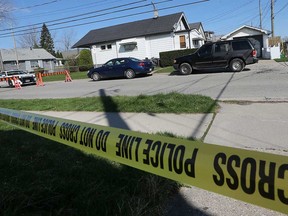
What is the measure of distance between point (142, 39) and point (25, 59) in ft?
140

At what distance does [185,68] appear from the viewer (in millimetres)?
18766

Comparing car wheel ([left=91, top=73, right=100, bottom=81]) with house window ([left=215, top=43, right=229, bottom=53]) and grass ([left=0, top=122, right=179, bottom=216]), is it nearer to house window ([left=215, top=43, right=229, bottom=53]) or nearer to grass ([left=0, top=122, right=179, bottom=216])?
house window ([left=215, top=43, right=229, bottom=53])

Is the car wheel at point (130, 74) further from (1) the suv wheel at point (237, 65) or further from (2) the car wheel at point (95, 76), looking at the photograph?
(1) the suv wheel at point (237, 65)

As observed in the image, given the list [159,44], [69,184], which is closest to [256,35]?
[159,44]

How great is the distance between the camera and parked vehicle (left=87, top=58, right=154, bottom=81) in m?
20.2

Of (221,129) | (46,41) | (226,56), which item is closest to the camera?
(221,129)

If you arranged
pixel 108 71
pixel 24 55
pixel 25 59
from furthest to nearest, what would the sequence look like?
pixel 24 55, pixel 25 59, pixel 108 71

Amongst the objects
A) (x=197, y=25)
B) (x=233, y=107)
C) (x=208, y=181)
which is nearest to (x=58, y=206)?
(x=208, y=181)


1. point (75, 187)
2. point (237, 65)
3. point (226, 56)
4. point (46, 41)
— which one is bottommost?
point (75, 187)

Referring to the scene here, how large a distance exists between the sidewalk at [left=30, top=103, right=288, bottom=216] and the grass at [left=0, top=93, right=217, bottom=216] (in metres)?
0.30

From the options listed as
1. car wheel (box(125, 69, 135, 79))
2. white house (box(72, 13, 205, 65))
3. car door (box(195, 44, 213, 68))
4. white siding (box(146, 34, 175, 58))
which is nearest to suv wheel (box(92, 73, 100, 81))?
car wheel (box(125, 69, 135, 79))

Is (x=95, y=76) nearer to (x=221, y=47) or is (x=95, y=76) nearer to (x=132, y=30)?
(x=221, y=47)

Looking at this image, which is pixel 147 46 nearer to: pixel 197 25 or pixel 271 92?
pixel 197 25

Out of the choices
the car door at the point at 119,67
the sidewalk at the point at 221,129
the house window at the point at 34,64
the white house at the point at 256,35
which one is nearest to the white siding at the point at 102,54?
the white house at the point at 256,35
